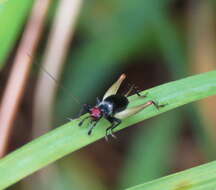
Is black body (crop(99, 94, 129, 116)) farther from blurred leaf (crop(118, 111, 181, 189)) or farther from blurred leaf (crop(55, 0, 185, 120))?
blurred leaf (crop(55, 0, 185, 120))

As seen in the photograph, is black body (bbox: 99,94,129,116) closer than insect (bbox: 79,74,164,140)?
No

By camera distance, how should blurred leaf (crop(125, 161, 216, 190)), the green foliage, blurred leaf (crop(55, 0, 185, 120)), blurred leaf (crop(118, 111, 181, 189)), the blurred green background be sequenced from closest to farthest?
blurred leaf (crop(125, 161, 216, 190)) → the green foliage → blurred leaf (crop(118, 111, 181, 189)) → the blurred green background → blurred leaf (crop(55, 0, 185, 120))

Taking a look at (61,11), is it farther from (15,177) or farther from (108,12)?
(15,177)

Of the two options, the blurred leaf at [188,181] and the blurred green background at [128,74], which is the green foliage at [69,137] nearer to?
the blurred leaf at [188,181]

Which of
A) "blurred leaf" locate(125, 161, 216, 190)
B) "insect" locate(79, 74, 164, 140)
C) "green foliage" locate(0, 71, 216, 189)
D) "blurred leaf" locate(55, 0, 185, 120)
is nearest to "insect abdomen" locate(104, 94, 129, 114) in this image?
"insect" locate(79, 74, 164, 140)

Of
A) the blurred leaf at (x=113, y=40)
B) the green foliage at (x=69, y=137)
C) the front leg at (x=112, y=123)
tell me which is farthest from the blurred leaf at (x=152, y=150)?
the green foliage at (x=69, y=137)

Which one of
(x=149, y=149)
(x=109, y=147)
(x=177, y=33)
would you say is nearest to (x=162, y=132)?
(x=149, y=149)
